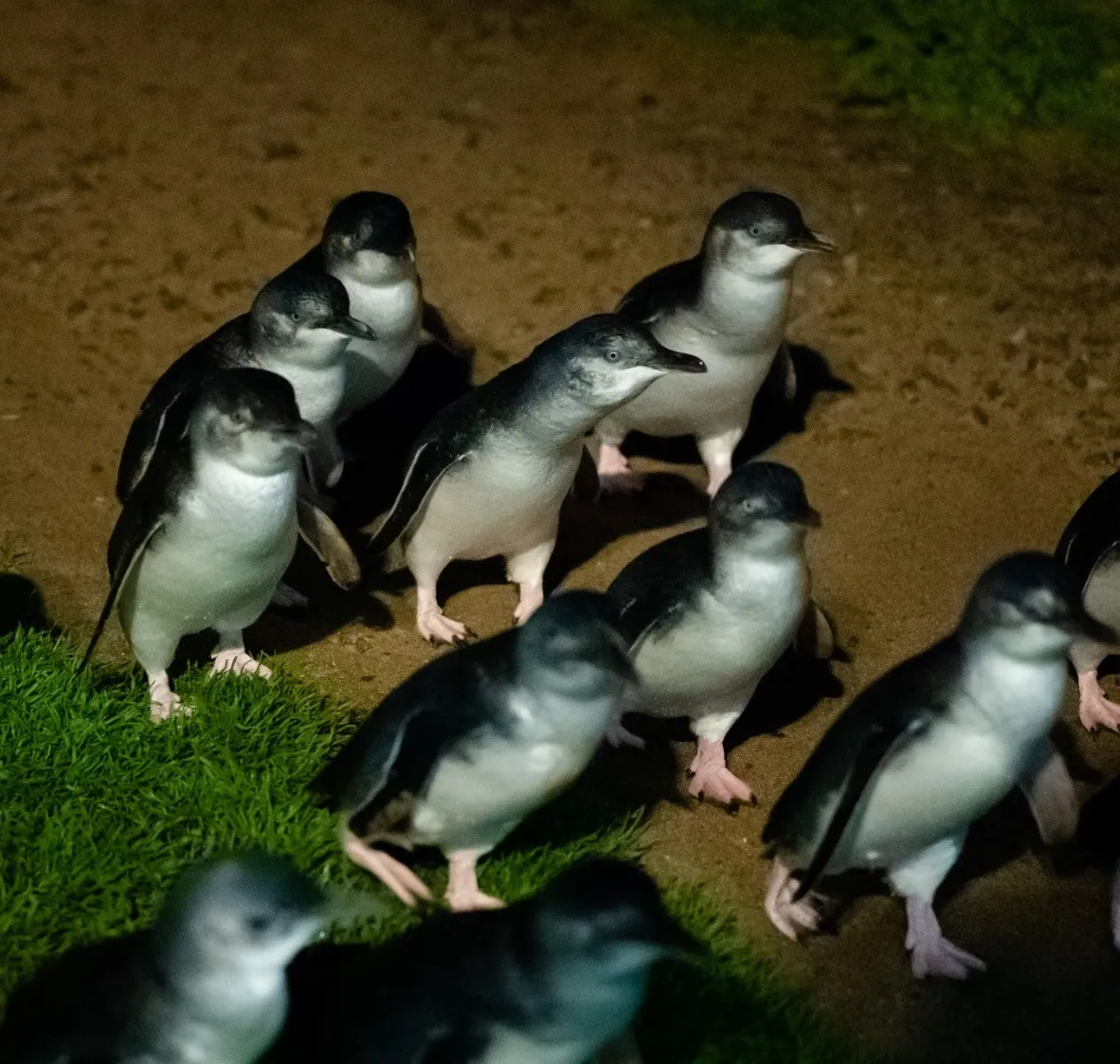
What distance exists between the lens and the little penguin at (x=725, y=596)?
4.00 meters

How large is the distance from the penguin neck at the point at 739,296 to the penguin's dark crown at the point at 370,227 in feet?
3.27

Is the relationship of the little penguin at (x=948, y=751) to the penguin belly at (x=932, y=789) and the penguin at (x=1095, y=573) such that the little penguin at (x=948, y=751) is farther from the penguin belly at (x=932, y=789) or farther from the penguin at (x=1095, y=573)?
the penguin at (x=1095, y=573)

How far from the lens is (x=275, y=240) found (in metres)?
7.00

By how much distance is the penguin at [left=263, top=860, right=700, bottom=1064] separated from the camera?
301cm

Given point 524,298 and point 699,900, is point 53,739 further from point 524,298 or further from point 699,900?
point 524,298

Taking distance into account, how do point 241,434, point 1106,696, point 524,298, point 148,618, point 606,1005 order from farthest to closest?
point 524,298
point 1106,696
point 148,618
point 241,434
point 606,1005

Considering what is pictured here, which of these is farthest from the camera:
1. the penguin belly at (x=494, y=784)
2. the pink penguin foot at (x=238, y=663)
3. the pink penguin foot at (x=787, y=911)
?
the pink penguin foot at (x=238, y=663)

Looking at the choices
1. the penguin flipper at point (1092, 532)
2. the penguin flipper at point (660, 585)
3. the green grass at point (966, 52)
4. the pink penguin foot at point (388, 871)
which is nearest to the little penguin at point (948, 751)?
the penguin flipper at point (660, 585)

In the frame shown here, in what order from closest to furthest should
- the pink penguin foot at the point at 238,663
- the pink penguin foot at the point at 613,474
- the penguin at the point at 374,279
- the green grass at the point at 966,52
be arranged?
the pink penguin foot at the point at 238,663, the penguin at the point at 374,279, the pink penguin foot at the point at 613,474, the green grass at the point at 966,52

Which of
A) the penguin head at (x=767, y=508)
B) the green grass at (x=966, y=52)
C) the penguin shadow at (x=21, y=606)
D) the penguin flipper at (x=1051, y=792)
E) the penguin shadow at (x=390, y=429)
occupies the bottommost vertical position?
the penguin shadow at (x=21, y=606)

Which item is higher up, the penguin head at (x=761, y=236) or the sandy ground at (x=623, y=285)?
the penguin head at (x=761, y=236)

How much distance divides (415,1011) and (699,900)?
106 centimetres

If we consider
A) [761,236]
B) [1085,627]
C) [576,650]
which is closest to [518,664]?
[576,650]

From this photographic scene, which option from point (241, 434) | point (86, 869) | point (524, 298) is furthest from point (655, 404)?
point (86, 869)
